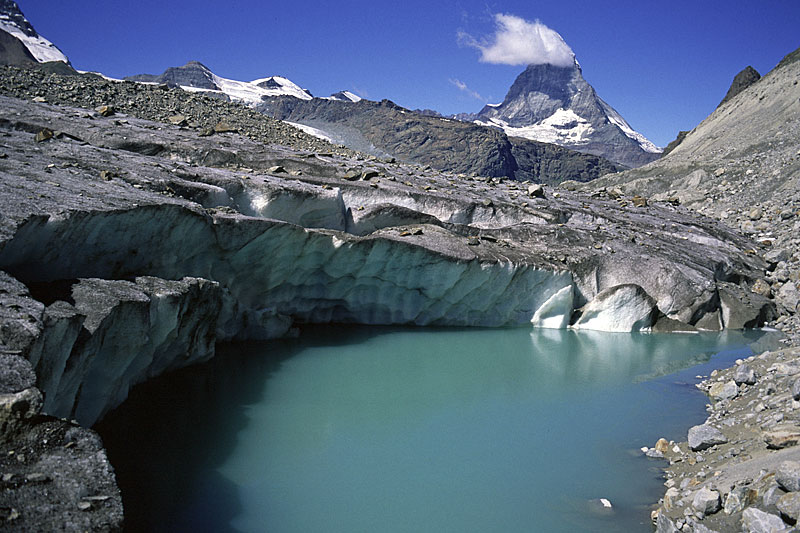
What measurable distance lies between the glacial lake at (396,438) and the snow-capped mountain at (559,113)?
13787 centimetres

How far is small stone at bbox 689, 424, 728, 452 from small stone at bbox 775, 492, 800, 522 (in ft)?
6.61

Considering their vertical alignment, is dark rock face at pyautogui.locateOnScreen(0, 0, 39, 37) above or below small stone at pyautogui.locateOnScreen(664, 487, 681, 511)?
above

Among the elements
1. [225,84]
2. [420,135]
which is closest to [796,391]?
[420,135]

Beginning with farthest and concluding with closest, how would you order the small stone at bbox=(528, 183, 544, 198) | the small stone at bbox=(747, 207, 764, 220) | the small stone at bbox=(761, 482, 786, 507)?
the small stone at bbox=(747, 207, 764, 220), the small stone at bbox=(528, 183, 544, 198), the small stone at bbox=(761, 482, 786, 507)

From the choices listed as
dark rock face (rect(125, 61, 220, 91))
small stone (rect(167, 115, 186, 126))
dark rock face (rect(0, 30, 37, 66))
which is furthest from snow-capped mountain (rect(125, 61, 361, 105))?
small stone (rect(167, 115, 186, 126))

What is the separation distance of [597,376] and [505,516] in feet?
15.6

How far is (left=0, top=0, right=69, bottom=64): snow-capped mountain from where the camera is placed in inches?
2218

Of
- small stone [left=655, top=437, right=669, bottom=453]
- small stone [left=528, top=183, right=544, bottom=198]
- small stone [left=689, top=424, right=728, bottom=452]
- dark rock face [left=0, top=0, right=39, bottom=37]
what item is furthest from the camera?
dark rock face [left=0, top=0, right=39, bottom=37]

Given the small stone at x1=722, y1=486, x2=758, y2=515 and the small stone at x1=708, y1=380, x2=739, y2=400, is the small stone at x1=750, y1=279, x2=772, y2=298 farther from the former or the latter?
the small stone at x1=722, y1=486, x2=758, y2=515

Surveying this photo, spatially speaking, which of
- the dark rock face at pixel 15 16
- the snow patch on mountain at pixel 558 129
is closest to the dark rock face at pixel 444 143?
the dark rock face at pixel 15 16

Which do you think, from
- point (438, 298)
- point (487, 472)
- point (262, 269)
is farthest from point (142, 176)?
point (487, 472)

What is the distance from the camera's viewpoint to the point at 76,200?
5766 mm

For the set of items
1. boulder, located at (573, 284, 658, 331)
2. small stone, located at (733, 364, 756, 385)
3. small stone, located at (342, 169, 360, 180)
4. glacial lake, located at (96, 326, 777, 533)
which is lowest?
glacial lake, located at (96, 326, 777, 533)

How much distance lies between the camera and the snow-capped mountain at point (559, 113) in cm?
14512
